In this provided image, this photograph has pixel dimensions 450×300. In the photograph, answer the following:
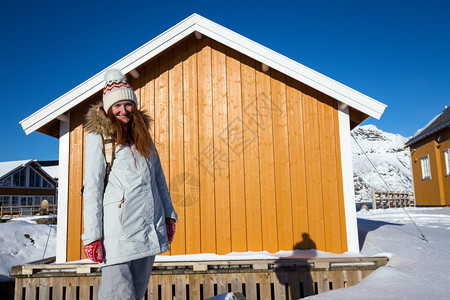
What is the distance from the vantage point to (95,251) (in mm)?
2016

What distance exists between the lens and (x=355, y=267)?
473 centimetres

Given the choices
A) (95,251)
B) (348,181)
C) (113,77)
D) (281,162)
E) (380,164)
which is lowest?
(95,251)

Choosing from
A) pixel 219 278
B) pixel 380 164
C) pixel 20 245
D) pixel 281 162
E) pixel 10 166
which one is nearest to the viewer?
pixel 219 278

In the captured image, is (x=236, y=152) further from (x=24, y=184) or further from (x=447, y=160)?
(x=24, y=184)

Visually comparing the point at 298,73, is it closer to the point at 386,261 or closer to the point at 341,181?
the point at 341,181

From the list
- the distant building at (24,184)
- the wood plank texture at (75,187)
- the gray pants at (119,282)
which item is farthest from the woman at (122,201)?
the distant building at (24,184)

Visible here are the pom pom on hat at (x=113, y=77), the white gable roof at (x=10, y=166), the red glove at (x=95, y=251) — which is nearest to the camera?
the red glove at (x=95, y=251)

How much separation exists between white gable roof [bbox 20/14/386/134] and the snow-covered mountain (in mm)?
41038

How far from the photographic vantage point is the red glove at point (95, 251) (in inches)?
78.9

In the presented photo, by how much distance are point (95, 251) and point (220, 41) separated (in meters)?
4.88

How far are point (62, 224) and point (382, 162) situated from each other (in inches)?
3472

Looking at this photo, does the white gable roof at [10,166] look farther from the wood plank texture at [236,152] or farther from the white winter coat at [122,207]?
the white winter coat at [122,207]

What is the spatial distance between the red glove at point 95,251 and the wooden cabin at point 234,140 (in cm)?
401

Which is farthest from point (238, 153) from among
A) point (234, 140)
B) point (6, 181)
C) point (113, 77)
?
point (6, 181)
